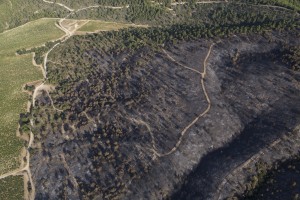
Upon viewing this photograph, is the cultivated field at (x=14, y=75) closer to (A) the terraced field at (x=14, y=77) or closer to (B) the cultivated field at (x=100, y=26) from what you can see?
(A) the terraced field at (x=14, y=77)

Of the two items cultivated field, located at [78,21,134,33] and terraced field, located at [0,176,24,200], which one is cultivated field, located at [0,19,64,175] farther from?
cultivated field, located at [78,21,134,33]

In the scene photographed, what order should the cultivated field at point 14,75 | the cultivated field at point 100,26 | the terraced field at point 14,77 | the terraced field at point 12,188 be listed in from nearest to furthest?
the terraced field at point 12,188, the terraced field at point 14,77, the cultivated field at point 14,75, the cultivated field at point 100,26

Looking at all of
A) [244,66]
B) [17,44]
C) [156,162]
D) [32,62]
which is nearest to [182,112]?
[156,162]

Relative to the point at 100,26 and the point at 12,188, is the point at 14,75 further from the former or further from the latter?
the point at 12,188

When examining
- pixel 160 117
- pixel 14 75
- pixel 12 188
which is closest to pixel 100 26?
pixel 14 75

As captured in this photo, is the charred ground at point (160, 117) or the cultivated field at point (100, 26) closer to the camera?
the charred ground at point (160, 117)

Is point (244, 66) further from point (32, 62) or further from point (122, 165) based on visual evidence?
point (32, 62)


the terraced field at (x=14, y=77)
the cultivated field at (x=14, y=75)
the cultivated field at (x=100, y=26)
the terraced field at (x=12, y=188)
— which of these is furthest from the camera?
the cultivated field at (x=100, y=26)

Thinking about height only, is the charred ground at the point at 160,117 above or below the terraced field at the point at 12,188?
above

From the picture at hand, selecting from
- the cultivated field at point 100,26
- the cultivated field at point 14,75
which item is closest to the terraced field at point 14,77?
the cultivated field at point 14,75
